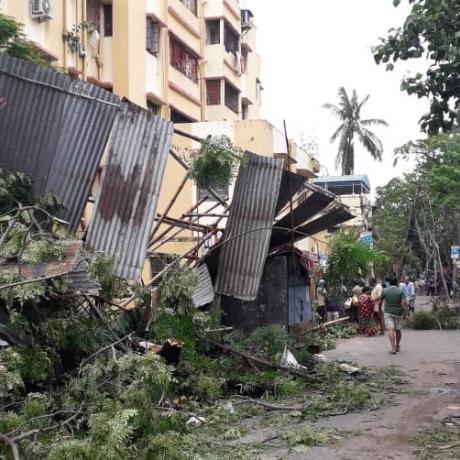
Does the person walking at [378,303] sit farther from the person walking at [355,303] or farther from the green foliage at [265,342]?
the green foliage at [265,342]

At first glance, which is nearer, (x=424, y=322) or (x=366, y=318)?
(x=366, y=318)

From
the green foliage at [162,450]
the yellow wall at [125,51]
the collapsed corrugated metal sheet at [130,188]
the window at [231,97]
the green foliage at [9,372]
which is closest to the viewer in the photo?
the green foliage at [162,450]

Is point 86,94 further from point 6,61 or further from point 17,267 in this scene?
point 17,267

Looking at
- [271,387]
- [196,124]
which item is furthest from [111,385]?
[196,124]

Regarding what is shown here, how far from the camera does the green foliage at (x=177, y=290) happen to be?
9.01 m

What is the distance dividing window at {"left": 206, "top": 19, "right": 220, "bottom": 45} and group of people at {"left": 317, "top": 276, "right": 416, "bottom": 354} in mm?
13666

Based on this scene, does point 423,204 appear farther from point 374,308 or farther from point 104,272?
point 104,272

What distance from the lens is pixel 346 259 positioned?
11.7 meters

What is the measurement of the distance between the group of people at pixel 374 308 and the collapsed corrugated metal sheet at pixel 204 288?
18.0 ft

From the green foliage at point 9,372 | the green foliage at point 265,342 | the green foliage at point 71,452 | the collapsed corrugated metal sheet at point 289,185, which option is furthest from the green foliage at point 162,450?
the collapsed corrugated metal sheet at point 289,185

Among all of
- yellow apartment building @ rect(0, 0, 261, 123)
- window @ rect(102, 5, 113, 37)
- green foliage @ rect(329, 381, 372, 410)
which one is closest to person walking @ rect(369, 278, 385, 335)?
green foliage @ rect(329, 381, 372, 410)

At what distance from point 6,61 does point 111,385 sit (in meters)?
4.52

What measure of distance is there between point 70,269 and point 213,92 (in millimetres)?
26032

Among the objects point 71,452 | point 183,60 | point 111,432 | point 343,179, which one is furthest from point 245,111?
point 71,452
